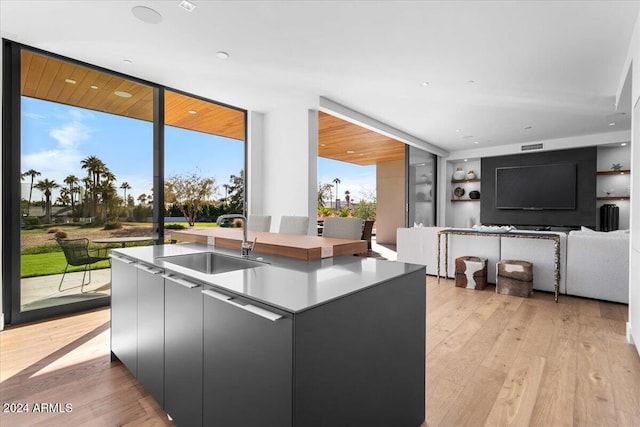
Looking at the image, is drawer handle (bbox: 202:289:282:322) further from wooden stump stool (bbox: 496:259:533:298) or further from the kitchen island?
wooden stump stool (bbox: 496:259:533:298)

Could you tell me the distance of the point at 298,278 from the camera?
1.33m

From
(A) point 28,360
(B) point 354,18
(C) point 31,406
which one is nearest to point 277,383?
(C) point 31,406

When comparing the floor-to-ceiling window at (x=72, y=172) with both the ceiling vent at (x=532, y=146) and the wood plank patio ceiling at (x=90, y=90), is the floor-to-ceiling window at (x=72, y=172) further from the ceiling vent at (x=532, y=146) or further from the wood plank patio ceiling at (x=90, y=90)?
the ceiling vent at (x=532, y=146)

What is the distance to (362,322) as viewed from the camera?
3.89ft

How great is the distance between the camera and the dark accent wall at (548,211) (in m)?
6.59

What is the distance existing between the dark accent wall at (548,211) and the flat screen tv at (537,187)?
0.34 feet

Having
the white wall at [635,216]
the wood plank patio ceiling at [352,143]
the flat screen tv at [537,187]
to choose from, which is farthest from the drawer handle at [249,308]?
the flat screen tv at [537,187]

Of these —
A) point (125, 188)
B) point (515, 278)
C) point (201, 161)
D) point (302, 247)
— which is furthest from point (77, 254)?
point (515, 278)

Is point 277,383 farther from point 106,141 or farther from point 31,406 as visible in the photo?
point 106,141

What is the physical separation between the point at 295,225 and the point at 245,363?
2.19m

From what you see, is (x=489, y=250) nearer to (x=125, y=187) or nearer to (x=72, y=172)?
(x=125, y=187)

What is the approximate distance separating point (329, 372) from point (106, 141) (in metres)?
3.76

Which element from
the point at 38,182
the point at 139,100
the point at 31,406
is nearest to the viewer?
the point at 31,406

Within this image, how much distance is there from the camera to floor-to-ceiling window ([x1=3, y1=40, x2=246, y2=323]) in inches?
118
